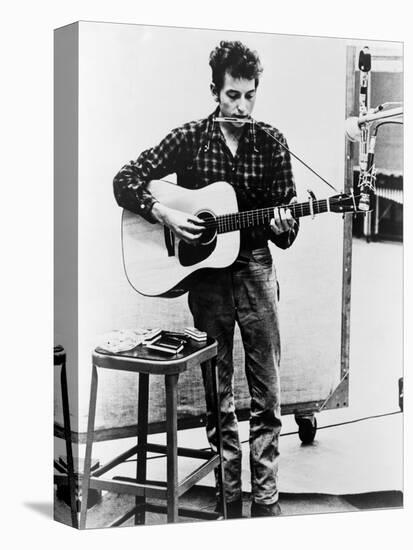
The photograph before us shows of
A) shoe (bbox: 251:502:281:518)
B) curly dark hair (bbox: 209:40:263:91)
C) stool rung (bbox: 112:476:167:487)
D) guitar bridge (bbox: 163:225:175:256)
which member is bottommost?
shoe (bbox: 251:502:281:518)

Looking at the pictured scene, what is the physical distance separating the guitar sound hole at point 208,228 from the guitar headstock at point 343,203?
2.31 ft

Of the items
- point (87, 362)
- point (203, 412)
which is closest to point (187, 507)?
point (203, 412)

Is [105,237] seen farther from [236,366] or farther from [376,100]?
[376,100]

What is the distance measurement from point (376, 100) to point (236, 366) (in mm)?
1604

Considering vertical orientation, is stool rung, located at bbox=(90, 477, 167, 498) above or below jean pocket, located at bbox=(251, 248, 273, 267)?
below

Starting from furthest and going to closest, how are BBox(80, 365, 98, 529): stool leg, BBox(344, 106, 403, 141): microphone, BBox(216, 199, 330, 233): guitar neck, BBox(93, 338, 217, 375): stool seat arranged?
BBox(344, 106, 403, 141): microphone → BBox(216, 199, 330, 233): guitar neck → BBox(80, 365, 98, 529): stool leg → BBox(93, 338, 217, 375): stool seat

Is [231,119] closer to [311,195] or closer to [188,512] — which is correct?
[311,195]

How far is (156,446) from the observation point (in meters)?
6.33

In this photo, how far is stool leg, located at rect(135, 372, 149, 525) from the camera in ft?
20.5

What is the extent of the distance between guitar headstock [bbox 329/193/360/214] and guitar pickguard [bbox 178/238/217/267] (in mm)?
726

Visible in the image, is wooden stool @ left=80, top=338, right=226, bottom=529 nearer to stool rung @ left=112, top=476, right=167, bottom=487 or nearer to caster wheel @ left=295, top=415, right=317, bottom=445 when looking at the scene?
stool rung @ left=112, top=476, right=167, bottom=487

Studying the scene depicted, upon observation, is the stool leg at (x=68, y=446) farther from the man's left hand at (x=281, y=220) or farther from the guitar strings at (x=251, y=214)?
the man's left hand at (x=281, y=220)

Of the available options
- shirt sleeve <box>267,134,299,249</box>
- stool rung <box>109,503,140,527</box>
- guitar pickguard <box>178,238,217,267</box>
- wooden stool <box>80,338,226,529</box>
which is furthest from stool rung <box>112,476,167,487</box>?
shirt sleeve <box>267,134,299,249</box>

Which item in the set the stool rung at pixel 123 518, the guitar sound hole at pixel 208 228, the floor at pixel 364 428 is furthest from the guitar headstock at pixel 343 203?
the stool rung at pixel 123 518
